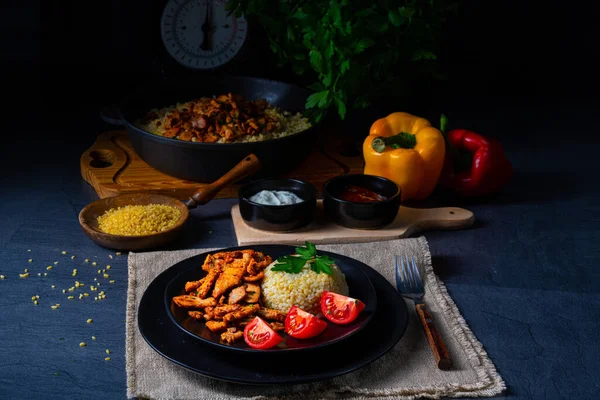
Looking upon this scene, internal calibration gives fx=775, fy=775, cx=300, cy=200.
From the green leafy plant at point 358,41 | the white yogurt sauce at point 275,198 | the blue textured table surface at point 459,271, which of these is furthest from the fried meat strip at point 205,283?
the green leafy plant at point 358,41

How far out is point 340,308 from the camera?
209 centimetres

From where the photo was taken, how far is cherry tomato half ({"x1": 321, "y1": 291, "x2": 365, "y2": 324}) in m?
2.07

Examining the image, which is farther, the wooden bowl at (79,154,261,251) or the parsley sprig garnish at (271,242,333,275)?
the wooden bowl at (79,154,261,251)

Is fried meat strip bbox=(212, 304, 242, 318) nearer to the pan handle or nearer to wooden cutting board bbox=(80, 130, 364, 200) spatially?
the pan handle

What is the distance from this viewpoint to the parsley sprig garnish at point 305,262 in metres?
2.17

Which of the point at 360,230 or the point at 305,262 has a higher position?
the point at 305,262

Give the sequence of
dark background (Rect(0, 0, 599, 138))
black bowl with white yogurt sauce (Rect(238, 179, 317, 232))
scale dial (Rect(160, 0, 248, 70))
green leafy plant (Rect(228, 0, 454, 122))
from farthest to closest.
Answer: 1. dark background (Rect(0, 0, 599, 138))
2. scale dial (Rect(160, 0, 248, 70))
3. green leafy plant (Rect(228, 0, 454, 122))
4. black bowl with white yogurt sauce (Rect(238, 179, 317, 232))

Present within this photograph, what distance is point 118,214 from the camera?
285cm

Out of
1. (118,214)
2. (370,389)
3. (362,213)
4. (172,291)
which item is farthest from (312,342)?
(118,214)

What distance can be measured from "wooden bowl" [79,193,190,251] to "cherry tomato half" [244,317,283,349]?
825 millimetres

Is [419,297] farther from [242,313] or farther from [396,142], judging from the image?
[396,142]

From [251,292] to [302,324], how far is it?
0.69 feet

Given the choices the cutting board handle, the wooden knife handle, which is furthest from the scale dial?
the wooden knife handle

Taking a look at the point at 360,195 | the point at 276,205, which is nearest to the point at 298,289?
the point at 276,205
